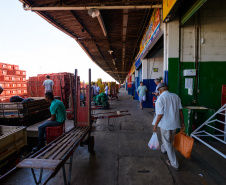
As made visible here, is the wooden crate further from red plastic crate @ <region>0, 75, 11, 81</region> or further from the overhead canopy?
red plastic crate @ <region>0, 75, 11, 81</region>

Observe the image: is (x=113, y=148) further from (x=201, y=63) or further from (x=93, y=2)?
(x=93, y=2)

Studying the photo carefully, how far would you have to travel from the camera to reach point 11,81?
9.30 metres

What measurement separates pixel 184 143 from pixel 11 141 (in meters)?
4.09

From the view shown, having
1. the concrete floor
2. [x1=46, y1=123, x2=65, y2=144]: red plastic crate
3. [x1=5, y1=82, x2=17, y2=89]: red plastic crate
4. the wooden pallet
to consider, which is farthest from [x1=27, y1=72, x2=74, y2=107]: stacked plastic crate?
the concrete floor

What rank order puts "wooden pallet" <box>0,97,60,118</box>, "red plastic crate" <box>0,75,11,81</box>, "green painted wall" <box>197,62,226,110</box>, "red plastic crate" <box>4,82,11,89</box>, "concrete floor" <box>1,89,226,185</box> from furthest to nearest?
"red plastic crate" <box>4,82,11,89</box> → "red plastic crate" <box>0,75,11,81</box> → "wooden pallet" <box>0,97,60,118</box> → "green painted wall" <box>197,62,226,110</box> → "concrete floor" <box>1,89,226,185</box>

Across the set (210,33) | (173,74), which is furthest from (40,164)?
(210,33)

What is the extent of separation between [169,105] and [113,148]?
2.06 metres

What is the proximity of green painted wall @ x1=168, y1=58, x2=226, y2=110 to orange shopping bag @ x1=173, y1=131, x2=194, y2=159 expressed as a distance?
225 centimetres

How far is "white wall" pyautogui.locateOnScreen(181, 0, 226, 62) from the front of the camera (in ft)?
14.0

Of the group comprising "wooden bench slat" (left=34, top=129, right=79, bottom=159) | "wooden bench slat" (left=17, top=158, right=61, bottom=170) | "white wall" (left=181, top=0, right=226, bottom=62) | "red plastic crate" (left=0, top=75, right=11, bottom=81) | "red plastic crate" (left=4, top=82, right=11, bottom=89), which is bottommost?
"wooden bench slat" (left=34, top=129, right=79, bottom=159)

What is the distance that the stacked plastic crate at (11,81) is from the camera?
340 inches

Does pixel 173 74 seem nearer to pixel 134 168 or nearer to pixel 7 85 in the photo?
pixel 134 168

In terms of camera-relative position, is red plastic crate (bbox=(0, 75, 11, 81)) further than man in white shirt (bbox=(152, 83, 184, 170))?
Yes

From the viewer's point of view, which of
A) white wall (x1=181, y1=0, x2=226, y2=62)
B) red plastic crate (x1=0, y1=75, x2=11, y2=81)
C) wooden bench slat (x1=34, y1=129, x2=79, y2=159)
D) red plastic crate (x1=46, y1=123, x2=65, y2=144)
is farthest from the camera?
red plastic crate (x1=0, y1=75, x2=11, y2=81)
